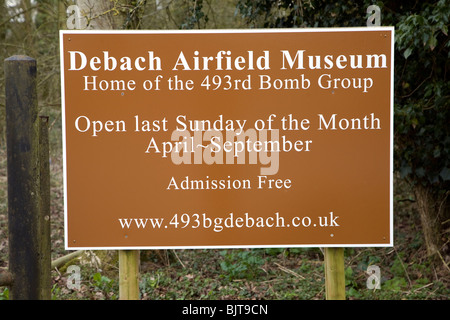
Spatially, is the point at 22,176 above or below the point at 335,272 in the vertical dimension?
above

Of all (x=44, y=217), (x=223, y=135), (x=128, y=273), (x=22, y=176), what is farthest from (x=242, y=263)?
(x=22, y=176)

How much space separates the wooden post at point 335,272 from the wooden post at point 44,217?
186 cm

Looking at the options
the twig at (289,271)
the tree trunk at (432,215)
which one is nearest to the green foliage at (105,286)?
the twig at (289,271)

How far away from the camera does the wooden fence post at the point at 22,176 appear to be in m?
2.61

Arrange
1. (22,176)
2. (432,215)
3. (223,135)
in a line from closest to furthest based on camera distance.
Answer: (22,176), (223,135), (432,215)

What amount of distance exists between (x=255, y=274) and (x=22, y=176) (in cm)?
405

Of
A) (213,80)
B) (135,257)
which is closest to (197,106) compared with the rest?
(213,80)

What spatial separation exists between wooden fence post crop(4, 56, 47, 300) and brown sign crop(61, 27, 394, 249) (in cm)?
72

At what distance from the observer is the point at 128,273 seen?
3529mm

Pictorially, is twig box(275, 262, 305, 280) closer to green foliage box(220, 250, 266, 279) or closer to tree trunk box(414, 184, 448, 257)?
green foliage box(220, 250, 266, 279)

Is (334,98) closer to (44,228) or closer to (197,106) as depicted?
(197,106)

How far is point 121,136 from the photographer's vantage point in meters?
3.36

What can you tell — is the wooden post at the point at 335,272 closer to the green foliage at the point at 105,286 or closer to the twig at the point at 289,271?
the twig at the point at 289,271

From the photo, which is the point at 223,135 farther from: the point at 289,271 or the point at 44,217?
the point at 289,271
